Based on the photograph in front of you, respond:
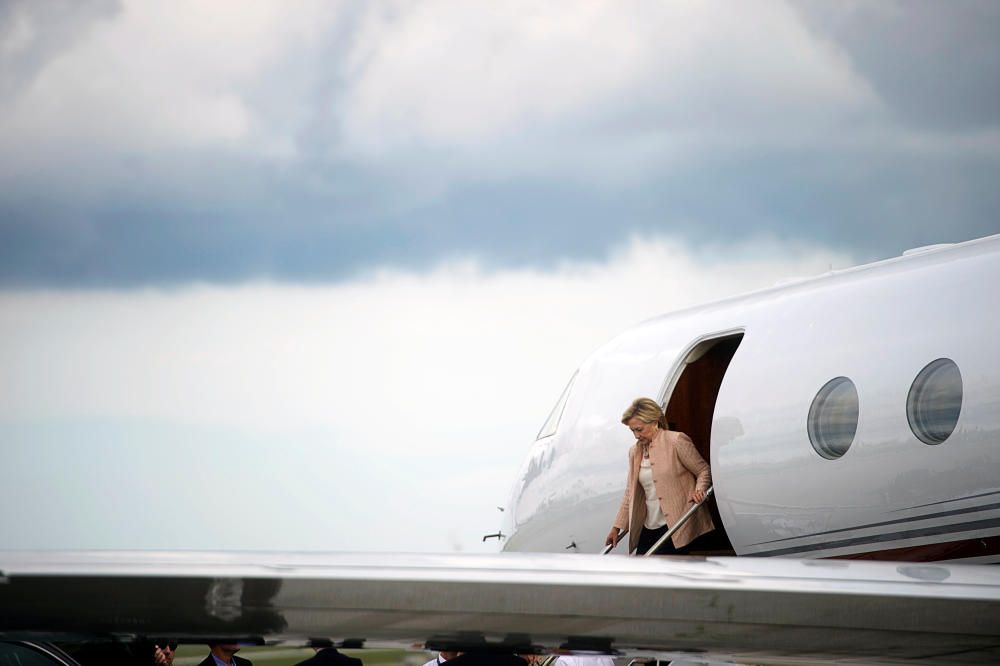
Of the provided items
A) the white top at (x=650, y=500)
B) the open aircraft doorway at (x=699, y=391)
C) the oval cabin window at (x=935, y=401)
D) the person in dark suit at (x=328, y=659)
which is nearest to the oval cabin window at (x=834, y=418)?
the oval cabin window at (x=935, y=401)

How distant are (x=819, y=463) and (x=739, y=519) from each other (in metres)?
0.95

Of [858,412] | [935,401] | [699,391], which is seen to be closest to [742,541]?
[858,412]

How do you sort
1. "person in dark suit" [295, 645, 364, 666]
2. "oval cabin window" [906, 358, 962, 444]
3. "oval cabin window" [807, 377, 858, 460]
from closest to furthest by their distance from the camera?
1. "person in dark suit" [295, 645, 364, 666]
2. "oval cabin window" [906, 358, 962, 444]
3. "oval cabin window" [807, 377, 858, 460]

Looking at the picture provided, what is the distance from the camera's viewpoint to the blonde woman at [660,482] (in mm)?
10242

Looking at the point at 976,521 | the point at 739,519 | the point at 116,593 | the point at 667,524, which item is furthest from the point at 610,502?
the point at 116,593

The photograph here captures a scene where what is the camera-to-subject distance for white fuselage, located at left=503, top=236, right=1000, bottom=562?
7.91m

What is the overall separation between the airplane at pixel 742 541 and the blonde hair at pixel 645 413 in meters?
0.57

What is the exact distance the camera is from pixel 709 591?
16.9 ft

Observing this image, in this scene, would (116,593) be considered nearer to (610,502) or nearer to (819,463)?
(819,463)

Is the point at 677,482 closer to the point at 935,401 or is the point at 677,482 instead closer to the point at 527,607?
the point at 935,401

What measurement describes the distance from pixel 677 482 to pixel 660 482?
14 cm

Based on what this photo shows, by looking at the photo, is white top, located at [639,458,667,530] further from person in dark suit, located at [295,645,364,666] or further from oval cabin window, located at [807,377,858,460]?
person in dark suit, located at [295,645,364,666]

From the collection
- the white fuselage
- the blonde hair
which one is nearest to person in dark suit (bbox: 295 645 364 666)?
the white fuselage

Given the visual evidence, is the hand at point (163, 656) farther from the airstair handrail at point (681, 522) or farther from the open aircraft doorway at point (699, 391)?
the open aircraft doorway at point (699, 391)
